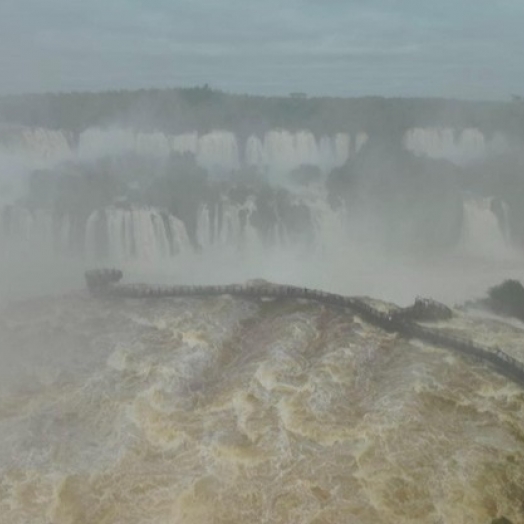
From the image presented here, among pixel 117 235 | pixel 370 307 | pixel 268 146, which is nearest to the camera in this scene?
pixel 370 307

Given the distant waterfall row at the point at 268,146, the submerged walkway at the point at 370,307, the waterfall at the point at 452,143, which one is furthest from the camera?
the waterfall at the point at 452,143

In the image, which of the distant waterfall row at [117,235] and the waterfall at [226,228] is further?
the waterfall at [226,228]

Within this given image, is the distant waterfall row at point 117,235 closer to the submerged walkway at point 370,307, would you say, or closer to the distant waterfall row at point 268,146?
the submerged walkway at point 370,307

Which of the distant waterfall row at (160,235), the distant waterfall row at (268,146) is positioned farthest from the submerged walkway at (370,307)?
the distant waterfall row at (268,146)

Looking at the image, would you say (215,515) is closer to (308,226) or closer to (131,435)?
(131,435)

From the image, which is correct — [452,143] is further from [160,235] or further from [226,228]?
[160,235]

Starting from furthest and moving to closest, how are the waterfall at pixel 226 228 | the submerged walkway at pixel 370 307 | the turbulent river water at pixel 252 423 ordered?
the waterfall at pixel 226 228, the submerged walkway at pixel 370 307, the turbulent river water at pixel 252 423

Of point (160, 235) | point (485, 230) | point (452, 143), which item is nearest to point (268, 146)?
point (452, 143)

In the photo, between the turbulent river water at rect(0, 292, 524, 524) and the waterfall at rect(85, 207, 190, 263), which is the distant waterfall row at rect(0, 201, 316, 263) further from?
the turbulent river water at rect(0, 292, 524, 524)
